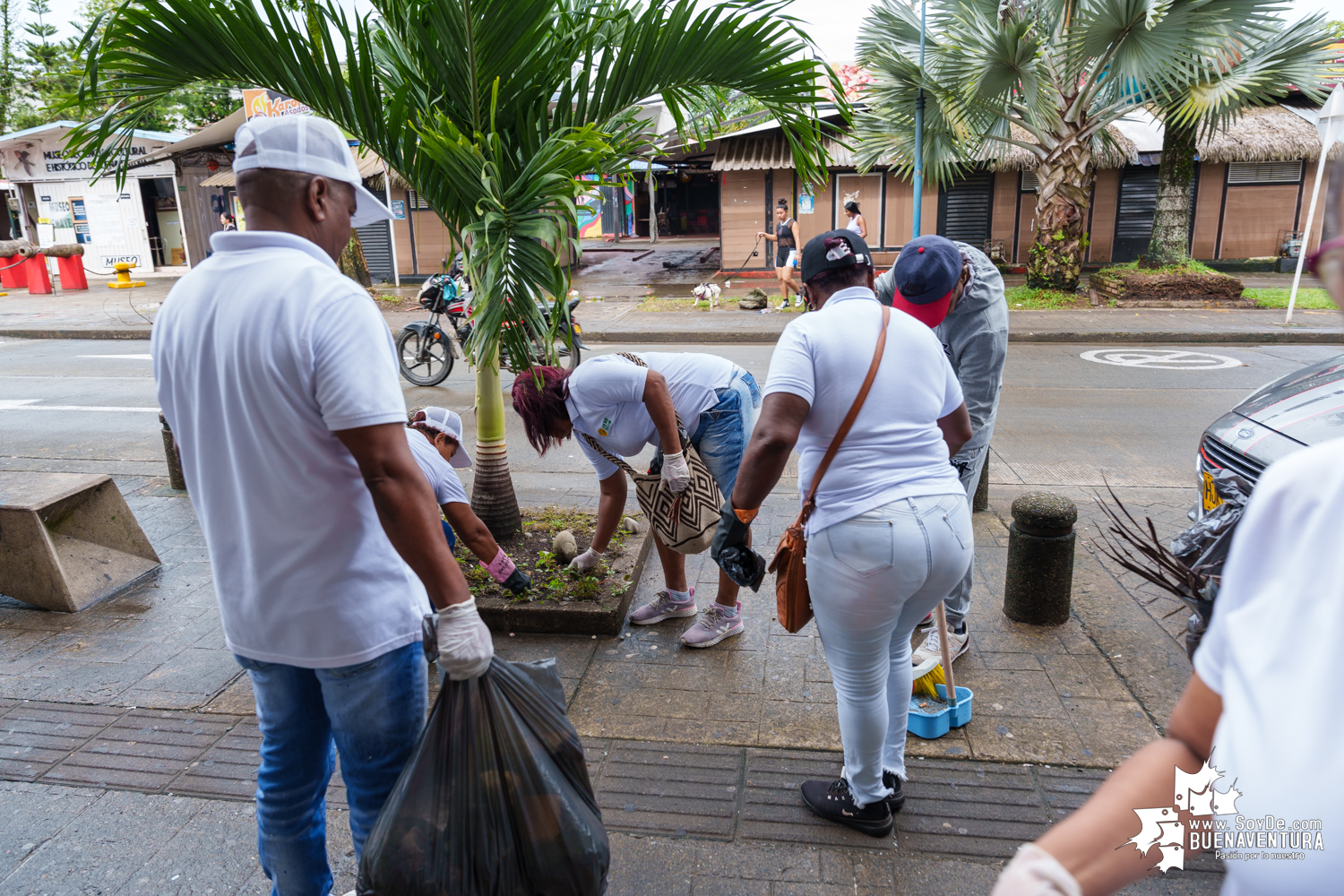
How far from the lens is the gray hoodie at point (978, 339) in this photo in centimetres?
361


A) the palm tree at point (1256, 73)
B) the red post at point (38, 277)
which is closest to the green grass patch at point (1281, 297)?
the palm tree at point (1256, 73)

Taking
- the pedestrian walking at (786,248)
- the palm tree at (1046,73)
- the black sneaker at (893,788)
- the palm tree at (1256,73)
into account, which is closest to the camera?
the black sneaker at (893,788)

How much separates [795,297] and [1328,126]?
8419mm

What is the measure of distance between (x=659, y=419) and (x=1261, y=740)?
2972 millimetres

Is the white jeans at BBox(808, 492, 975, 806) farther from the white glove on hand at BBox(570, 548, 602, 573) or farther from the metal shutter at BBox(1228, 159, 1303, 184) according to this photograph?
the metal shutter at BBox(1228, 159, 1303, 184)

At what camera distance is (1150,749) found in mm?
1193

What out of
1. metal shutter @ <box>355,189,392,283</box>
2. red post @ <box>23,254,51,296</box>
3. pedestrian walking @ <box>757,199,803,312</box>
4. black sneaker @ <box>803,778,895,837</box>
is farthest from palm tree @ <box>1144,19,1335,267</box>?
red post @ <box>23,254,51,296</box>

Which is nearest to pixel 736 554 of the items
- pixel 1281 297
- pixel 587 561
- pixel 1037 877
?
pixel 587 561

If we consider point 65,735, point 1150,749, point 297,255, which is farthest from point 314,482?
point 65,735

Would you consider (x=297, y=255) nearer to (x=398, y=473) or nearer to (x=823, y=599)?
(x=398, y=473)

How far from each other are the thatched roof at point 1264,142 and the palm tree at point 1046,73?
460cm

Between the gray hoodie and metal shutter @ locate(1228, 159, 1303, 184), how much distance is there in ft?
64.6

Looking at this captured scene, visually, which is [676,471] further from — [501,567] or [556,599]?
[556,599]

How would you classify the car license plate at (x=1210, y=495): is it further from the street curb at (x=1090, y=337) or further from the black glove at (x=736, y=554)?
the street curb at (x=1090, y=337)
